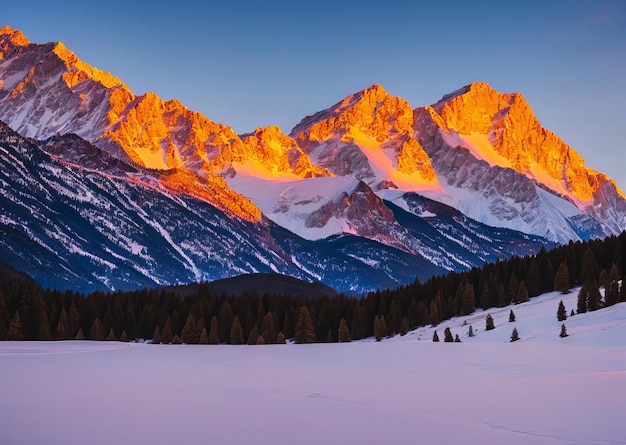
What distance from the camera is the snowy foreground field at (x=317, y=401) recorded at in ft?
80.7

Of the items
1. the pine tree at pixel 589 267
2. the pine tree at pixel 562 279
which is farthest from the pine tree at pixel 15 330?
the pine tree at pixel 589 267

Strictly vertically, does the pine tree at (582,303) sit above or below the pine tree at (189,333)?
above

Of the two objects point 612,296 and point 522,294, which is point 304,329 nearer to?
point 522,294

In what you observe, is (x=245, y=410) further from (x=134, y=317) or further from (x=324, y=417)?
(x=134, y=317)

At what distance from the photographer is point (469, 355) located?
60188 mm

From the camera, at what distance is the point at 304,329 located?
13450cm

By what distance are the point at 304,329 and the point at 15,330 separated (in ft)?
159

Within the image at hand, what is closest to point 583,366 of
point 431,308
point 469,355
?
point 469,355

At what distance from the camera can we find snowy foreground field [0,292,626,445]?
80.7ft

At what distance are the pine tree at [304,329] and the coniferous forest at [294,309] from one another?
0.18m

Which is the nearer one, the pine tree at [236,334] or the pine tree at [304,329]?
the pine tree at [236,334]

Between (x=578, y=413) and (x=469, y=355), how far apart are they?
31.8m

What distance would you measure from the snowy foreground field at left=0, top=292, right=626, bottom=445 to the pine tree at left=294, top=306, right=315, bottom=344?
7983 cm

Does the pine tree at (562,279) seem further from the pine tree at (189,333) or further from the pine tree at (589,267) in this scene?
the pine tree at (189,333)
